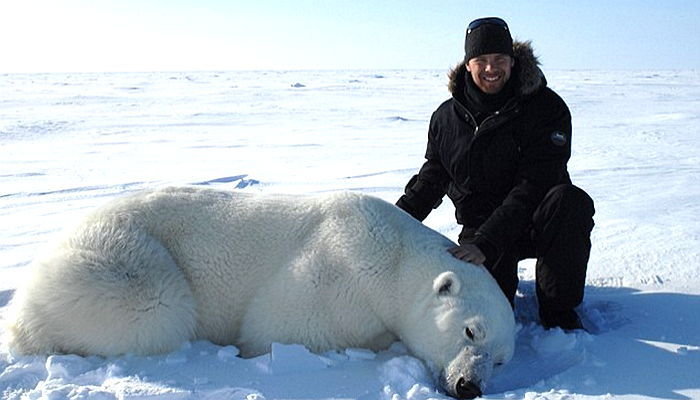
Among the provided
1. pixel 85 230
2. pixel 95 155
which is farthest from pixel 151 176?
pixel 85 230

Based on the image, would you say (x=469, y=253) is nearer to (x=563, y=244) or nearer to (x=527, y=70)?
(x=563, y=244)

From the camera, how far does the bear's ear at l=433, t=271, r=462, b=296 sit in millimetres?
3213

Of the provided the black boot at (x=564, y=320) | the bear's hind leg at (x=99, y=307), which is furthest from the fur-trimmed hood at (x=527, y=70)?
the bear's hind leg at (x=99, y=307)

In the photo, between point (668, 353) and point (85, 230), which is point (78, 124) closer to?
point (85, 230)

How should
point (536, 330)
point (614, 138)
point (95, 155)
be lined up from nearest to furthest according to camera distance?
point (536, 330), point (95, 155), point (614, 138)

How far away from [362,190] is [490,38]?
3.84 m

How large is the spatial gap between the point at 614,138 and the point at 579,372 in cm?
1073

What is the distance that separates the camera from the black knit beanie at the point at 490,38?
385cm

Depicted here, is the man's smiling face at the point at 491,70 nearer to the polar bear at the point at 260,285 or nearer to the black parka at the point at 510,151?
the black parka at the point at 510,151

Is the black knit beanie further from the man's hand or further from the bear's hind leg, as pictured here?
the bear's hind leg

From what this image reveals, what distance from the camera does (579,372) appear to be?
2963 mm

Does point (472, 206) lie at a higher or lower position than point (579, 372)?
higher

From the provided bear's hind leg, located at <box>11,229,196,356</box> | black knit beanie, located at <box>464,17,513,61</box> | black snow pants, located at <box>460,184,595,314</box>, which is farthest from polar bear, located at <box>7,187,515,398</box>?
black knit beanie, located at <box>464,17,513,61</box>

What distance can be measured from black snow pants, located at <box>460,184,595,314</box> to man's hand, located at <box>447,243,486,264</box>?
1.54ft
